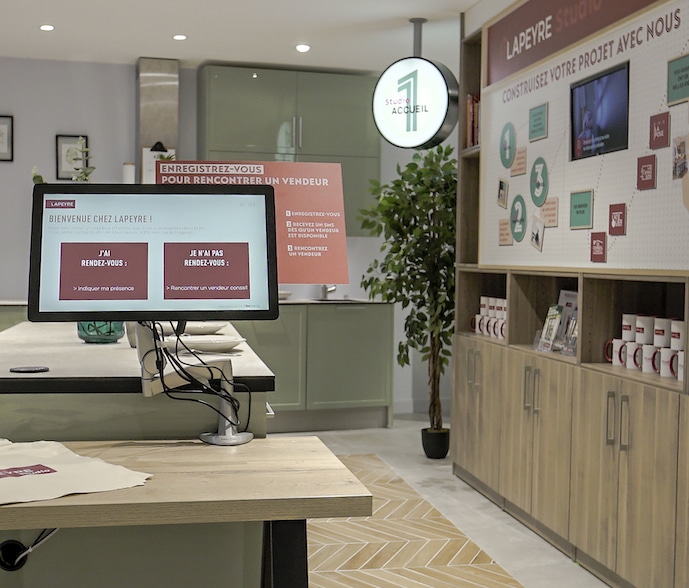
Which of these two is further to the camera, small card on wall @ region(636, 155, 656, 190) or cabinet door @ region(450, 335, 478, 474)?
cabinet door @ region(450, 335, 478, 474)

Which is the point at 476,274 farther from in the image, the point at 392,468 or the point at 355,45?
the point at 355,45

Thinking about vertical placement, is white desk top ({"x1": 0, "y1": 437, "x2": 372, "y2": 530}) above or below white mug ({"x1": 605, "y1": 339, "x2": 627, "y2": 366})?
below

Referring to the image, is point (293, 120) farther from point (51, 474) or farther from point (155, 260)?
point (51, 474)

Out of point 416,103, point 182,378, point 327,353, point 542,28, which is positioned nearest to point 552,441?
point 542,28

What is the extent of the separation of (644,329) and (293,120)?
423cm

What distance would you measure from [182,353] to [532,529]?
2.39m

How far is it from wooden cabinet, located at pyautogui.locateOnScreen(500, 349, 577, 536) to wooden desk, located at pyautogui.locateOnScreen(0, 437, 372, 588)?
201 cm

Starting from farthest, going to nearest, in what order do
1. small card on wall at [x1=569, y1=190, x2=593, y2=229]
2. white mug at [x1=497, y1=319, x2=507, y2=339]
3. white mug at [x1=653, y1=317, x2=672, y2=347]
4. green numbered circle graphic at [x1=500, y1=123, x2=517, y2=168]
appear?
white mug at [x1=497, y1=319, x2=507, y2=339] < green numbered circle graphic at [x1=500, y1=123, x2=517, y2=168] < small card on wall at [x1=569, y1=190, x2=593, y2=229] < white mug at [x1=653, y1=317, x2=672, y2=347]

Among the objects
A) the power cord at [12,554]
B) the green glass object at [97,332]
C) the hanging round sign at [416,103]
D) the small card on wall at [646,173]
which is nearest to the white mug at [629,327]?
the small card on wall at [646,173]

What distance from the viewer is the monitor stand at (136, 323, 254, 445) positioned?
217 centimetres

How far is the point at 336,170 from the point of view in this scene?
268 cm

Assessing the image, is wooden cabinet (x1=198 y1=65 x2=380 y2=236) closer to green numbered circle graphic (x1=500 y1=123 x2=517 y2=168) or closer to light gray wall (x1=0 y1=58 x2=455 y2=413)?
light gray wall (x1=0 y1=58 x2=455 y2=413)

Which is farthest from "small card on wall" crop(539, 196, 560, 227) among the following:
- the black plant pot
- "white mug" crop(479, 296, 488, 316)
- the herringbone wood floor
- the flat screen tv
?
the black plant pot

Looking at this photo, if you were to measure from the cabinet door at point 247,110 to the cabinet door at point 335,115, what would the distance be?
9 centimetres
